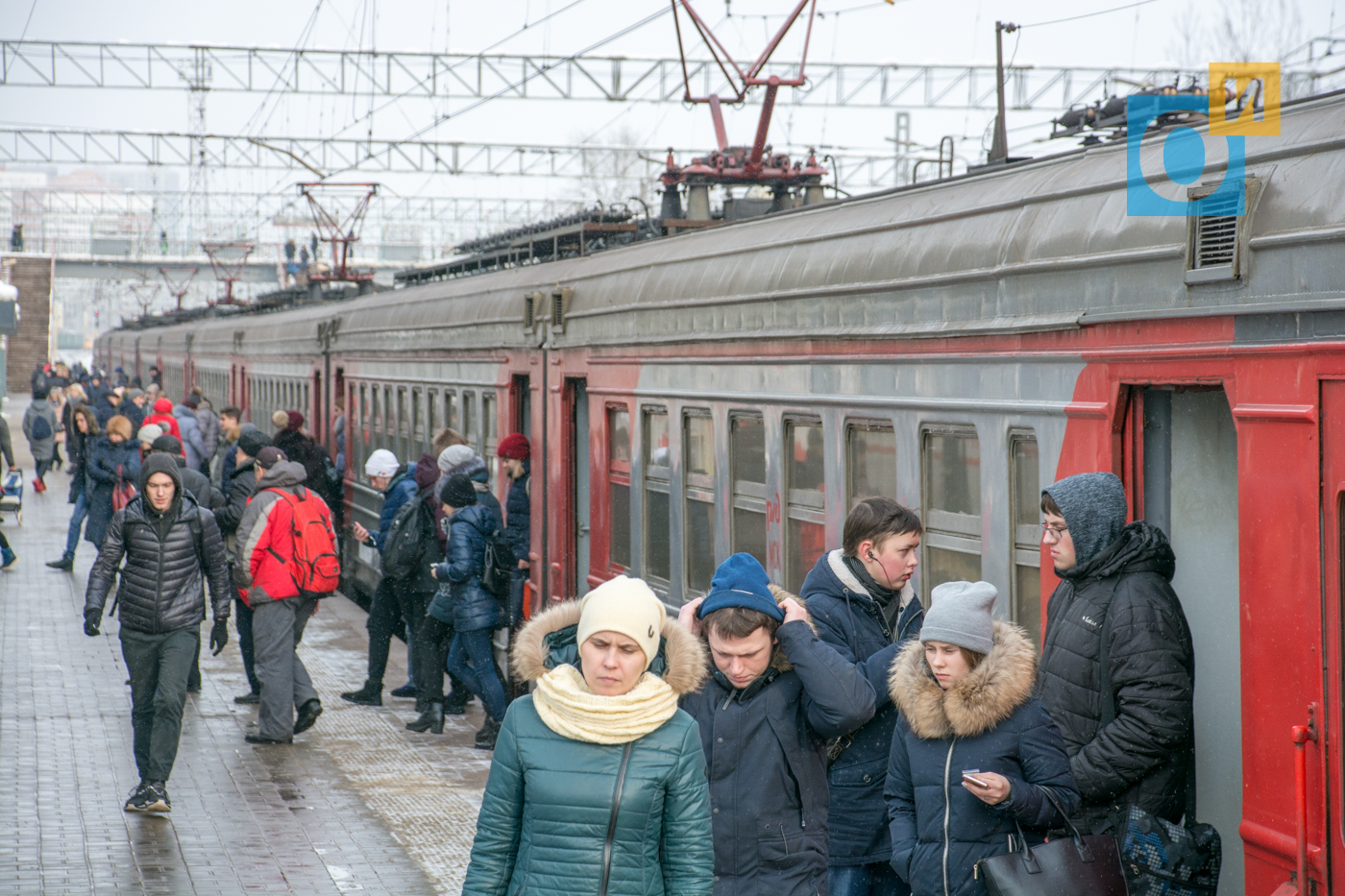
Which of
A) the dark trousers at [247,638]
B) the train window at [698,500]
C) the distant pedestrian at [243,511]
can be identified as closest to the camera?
the train window at [698,500]

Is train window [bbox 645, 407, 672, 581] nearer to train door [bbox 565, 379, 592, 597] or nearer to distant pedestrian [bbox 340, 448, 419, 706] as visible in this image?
train door [bbox 565, 379, 592, 597]

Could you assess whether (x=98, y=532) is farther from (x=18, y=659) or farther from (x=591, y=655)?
(x=591, y=655)

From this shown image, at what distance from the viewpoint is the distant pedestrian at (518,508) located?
1062cm

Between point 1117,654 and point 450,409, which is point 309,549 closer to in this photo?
point 450,409

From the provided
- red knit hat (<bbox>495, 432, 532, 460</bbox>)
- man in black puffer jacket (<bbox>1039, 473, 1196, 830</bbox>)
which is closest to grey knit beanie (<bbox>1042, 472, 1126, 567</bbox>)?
man in black puffer jacket (<bbox>1039, 473, 1196, 830</bbox>)

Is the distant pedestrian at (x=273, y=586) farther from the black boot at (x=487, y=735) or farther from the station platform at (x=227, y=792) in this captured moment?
the black boot at (x=487, y=735)

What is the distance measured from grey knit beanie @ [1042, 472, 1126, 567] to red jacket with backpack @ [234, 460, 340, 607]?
6.12 m

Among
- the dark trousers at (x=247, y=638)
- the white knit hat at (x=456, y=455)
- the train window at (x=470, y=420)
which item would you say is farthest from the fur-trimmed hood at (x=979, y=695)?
the train window at (x=470, y=420)

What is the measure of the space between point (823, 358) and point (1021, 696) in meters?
2.84

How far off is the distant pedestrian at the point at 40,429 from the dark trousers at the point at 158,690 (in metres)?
17.6

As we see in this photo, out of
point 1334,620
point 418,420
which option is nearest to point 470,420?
point 418,420

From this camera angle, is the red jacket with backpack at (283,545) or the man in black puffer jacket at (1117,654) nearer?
the man in black puffer jacket at (1117,654)

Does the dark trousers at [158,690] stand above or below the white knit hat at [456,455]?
below

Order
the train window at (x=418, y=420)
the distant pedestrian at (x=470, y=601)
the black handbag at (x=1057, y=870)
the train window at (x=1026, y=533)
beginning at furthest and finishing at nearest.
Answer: the train window at (x=418, y=420) < the distant pedestrian at (x=470, y=601) < the train window at (x=1026, y=533) < the black handbag at (x=1057, y=870)
